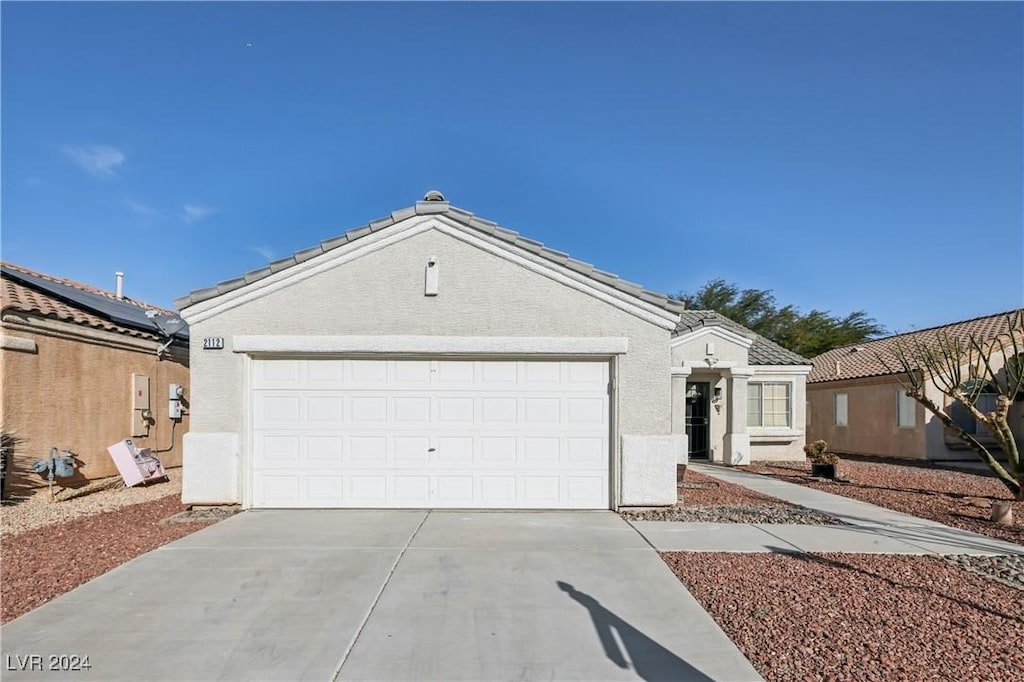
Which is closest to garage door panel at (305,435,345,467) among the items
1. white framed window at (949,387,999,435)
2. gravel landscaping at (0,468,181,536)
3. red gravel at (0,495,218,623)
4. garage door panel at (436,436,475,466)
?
garage door panel at (436,436,475,466)

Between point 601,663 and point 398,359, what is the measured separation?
5623 mm

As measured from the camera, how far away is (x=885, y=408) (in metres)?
18.4

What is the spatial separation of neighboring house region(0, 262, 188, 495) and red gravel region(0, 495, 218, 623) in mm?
2434

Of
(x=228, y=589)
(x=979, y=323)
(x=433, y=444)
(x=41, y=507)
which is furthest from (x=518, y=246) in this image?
(x=979, y=323)

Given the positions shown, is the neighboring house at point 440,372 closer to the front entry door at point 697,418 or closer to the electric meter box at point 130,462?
the electric meter box at point 130,462

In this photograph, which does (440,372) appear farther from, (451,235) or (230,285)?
(230,285)

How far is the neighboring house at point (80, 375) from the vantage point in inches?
372

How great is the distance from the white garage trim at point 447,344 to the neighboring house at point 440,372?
0.9 inches

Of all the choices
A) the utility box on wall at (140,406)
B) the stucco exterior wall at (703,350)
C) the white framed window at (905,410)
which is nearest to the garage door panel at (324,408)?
the utility box on wall at (140,406)

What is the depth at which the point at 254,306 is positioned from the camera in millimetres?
8695

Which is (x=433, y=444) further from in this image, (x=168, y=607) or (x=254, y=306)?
(x=168, y=607)

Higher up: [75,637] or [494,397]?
[494,397]

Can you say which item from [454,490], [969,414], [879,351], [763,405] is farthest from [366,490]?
[879,351]

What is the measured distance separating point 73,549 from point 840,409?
70.3 feet
